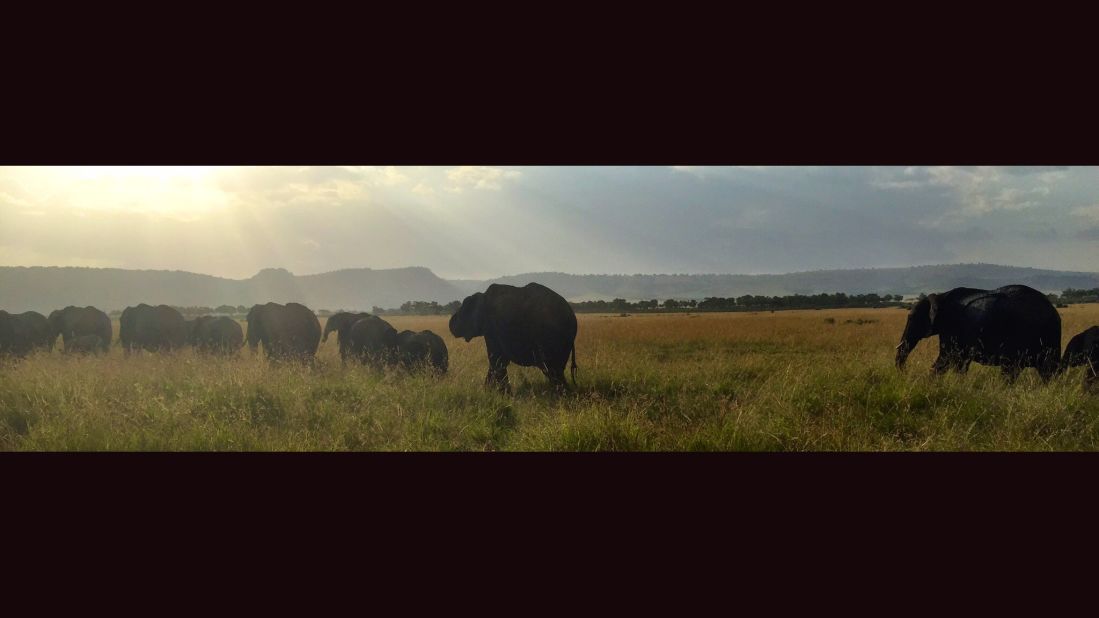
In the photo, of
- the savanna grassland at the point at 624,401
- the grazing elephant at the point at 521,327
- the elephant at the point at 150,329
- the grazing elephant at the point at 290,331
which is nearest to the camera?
the savanna grassland at the point at 624,401

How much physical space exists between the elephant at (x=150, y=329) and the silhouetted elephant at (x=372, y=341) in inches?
145

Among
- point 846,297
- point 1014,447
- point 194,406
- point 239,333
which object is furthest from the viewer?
point 239,333

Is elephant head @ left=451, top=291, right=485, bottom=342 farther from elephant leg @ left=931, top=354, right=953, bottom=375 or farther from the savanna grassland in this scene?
elephant leg @ left=931, top=354, right=953, bottom=375

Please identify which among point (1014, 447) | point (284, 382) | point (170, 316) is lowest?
point (1014, 447)

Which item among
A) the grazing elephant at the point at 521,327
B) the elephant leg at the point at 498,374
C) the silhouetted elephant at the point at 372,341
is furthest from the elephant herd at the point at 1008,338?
the silhouetted elephant at the point at 372,341

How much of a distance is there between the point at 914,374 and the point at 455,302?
22.1ft

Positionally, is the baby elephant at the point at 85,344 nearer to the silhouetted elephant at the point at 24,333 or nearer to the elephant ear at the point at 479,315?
the silhouetted elephant at the point at 24,333

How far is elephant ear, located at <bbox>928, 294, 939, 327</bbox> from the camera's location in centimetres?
827

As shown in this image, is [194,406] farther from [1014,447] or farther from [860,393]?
[1014,447]

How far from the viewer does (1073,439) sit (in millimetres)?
6312

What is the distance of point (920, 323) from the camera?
27.0 feet

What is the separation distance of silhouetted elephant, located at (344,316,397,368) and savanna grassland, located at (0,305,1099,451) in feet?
2.53

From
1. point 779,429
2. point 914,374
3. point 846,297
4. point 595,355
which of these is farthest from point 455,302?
point 914,374

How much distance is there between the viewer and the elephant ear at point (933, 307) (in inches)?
325
